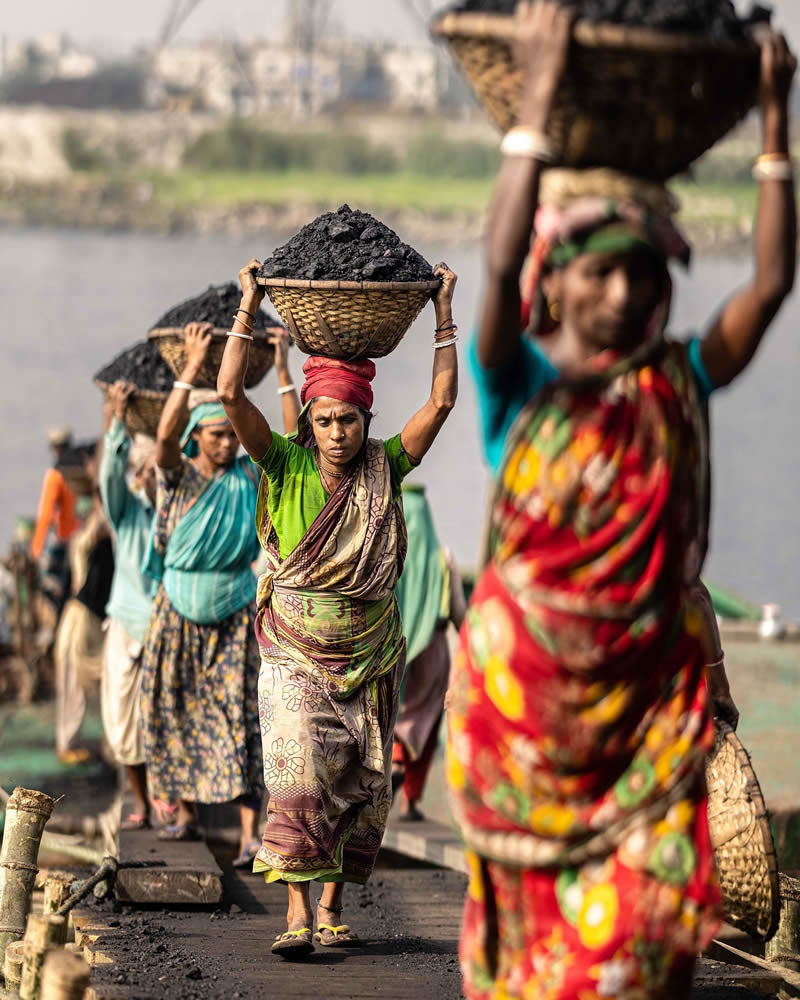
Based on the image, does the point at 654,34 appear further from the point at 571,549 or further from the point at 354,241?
the point at 354,241

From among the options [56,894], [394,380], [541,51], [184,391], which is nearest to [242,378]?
[184,391]

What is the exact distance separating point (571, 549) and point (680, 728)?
1.59 ft

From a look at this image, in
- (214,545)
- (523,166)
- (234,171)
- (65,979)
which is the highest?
(234,171)

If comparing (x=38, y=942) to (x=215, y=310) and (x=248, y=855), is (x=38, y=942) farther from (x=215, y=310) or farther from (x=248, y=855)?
(x=215, y=310)

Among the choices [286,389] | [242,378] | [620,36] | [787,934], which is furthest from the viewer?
[286,389]

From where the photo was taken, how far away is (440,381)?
21.1 ft

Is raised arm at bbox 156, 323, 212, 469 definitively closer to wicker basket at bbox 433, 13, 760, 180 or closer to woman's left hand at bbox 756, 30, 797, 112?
wicker basket at bbox 433, 13, 760, 180

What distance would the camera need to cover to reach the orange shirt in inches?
600

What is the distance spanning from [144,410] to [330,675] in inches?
132

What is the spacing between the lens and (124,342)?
45281 millimetres

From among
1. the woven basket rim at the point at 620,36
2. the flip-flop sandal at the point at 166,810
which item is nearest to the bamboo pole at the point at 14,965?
the flip-flop sandal at the point at 166,810

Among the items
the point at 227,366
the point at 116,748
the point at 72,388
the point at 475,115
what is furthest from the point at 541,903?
the point at 475,115

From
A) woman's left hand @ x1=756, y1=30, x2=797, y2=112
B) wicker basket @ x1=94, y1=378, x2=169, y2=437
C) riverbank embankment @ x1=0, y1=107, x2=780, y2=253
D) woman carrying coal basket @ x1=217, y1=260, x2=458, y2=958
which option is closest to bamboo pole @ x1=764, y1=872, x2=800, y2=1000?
woman carrying coal basket @ x1=217, y1=260, x2=458, y2=958

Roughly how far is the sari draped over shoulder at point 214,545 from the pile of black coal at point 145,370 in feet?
3.00
